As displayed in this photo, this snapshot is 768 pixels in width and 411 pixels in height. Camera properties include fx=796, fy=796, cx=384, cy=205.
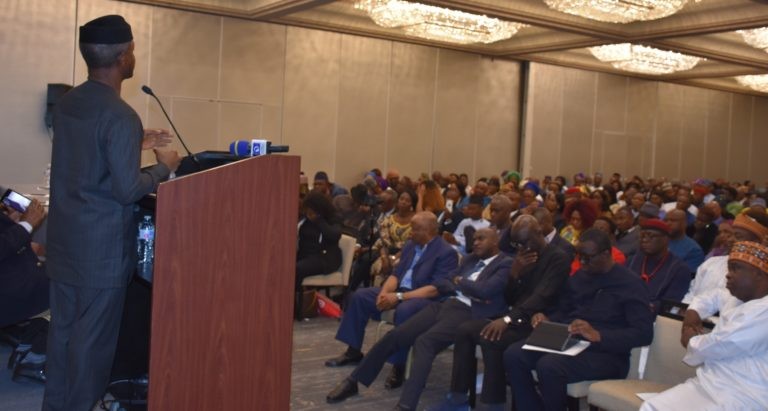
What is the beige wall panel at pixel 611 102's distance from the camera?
59.6 feet

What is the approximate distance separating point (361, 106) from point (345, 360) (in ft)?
29.9

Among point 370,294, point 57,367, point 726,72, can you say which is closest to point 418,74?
point 726,72

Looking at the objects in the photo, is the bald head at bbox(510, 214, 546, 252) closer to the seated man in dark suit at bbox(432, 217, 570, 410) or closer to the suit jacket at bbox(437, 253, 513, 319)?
the seated man in dark suit at bbox(432, 217, 570, 410)

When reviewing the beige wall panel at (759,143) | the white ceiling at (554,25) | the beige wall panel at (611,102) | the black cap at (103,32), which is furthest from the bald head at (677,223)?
the beige wall panel at (759,143)

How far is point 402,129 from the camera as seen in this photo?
14984 mm

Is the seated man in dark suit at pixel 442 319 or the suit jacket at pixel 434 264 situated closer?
the seated man in dark suit at pixel 442 319

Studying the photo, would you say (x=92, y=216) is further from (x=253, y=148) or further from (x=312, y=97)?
(x=312, y=97)

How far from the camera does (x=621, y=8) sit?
32.3 feet

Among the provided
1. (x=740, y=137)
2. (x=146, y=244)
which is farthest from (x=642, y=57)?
(x=146, y=244)

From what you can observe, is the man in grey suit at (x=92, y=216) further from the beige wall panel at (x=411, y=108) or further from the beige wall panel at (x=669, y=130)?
the beige wall panel at (x=669, y=130)

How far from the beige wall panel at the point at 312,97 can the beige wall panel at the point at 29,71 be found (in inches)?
141

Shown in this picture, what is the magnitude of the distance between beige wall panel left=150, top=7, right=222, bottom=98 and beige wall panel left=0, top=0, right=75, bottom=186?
1237 millimetres

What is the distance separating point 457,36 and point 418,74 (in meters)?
2.99

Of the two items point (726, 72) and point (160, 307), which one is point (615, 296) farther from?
point (726, 72)
